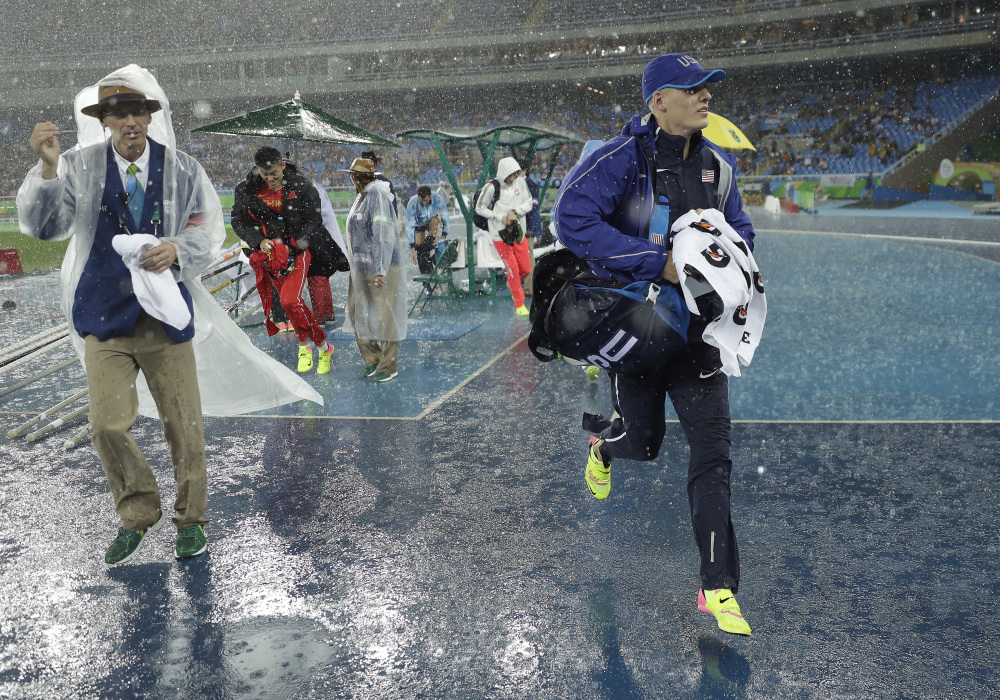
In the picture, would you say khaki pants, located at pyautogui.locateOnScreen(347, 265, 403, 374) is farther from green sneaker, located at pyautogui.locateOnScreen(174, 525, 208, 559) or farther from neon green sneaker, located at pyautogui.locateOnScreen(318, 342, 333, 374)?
green sneaker, located at pyautogui.locateOnScreen(174, 525, 208, 559)

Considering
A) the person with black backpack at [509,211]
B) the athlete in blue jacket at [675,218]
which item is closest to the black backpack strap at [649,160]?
the athlete in blue jacket at [675,218]

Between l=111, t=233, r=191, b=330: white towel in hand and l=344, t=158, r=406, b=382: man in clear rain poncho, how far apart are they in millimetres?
3680

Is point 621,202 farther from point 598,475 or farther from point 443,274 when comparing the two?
point 443,274

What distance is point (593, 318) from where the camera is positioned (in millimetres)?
2955

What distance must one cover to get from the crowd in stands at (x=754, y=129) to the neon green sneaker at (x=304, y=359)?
77.4 ft

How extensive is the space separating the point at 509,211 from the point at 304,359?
132 inches

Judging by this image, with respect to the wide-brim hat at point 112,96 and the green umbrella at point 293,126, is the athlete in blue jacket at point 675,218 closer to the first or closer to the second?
the wide-brim hat at point 112,96

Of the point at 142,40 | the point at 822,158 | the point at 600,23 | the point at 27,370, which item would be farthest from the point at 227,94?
the point at 27,370

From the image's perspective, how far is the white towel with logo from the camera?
277cm

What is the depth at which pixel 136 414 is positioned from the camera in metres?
3.72

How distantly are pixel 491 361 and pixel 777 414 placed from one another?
9.67ft

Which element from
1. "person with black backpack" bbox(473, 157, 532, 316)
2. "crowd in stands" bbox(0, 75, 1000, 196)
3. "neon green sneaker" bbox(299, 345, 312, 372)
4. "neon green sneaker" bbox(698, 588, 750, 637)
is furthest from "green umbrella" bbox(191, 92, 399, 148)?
"crowd in stands" bbox(0, 75, 1000, 196)

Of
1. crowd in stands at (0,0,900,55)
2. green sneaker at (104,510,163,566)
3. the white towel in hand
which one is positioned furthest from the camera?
crowd in stands at (0,0,900,55)

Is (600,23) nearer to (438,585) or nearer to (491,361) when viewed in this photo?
(491,361)
